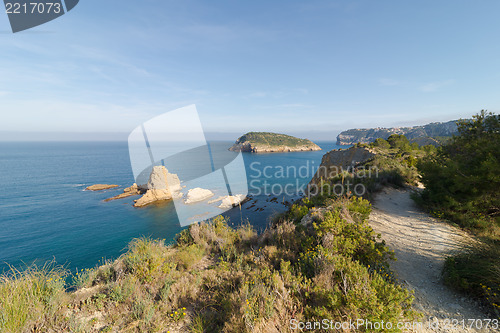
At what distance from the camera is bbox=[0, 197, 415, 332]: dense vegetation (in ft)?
10.4

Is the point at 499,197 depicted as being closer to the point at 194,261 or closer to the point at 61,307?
the point at 194,261

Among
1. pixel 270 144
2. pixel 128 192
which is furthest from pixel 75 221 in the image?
pixel 270 144

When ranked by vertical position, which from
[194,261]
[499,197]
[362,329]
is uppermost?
[499,197]

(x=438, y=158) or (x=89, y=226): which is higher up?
(x=438, y=158)

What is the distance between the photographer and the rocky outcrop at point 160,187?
37156 millimetres

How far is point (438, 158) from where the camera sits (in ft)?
31.0

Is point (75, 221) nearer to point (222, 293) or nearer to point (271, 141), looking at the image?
point (222, 293)

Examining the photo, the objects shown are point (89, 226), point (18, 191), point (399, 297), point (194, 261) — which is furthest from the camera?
point (18, 191)

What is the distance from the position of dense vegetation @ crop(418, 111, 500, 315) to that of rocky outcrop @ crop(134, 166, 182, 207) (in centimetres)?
3978

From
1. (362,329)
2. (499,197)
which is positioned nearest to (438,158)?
(499,197)

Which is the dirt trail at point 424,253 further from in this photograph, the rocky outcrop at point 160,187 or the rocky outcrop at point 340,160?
the rocky outcrop at point 160,187

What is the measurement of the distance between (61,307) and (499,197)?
13.3m

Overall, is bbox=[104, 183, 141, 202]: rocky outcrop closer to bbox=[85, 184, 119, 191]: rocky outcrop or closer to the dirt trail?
bbox=[85, 184, 119, 191]: rocky outcrop

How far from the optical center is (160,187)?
129 ft
